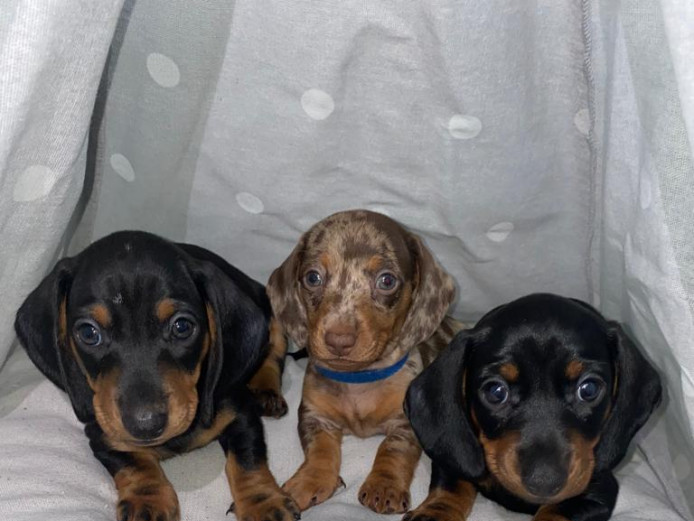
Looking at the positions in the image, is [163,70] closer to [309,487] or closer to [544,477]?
[309,487]

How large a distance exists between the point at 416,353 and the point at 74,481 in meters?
1.39

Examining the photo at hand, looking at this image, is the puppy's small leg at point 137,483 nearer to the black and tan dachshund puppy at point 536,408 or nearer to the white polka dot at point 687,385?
the black and tan dachshund puppy at point 536,408

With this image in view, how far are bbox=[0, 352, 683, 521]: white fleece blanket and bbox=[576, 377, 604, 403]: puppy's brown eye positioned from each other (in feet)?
1.88

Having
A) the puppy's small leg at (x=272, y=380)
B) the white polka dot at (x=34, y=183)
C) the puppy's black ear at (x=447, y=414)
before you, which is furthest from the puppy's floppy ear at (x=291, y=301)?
the white polka dot at (x=34, y=183)

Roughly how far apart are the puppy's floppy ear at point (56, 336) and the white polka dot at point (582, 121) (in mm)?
1837

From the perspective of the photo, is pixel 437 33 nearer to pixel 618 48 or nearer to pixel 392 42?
pixel 392 42

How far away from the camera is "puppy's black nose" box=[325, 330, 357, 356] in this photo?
3381 millimetres

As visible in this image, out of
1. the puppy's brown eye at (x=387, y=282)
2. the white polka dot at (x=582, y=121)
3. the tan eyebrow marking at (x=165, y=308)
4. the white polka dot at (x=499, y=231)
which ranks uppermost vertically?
the white polka dot at (x=582, y=121)

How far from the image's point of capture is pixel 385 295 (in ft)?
11.9

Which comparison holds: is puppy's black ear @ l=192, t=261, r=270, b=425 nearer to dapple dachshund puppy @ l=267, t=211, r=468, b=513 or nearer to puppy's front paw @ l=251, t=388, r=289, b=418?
dapple dachshund puppy @ l=267, t=211, r=468, b=513

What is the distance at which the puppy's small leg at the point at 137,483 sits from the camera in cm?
326

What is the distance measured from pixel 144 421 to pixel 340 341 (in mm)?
725

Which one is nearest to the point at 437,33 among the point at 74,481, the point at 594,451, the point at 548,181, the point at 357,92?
the point at 357,92

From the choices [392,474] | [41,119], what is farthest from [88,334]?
[392,474]
